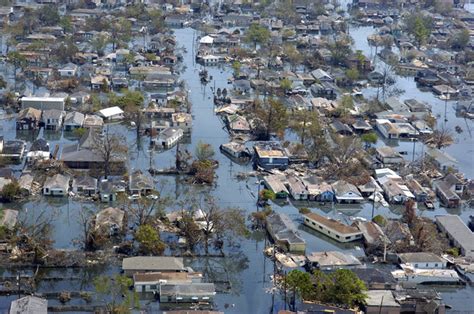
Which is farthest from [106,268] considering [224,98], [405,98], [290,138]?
[405,98]

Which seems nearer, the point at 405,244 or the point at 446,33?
the point at 405,244

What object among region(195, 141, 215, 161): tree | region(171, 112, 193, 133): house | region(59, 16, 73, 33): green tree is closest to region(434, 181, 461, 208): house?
region(195, 141, 215, 161): tree

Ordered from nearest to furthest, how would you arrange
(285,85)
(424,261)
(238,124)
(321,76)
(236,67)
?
1. (424,261)
2. (238,124)
3. (285,85)
4. (321,76)
5. (236,67)

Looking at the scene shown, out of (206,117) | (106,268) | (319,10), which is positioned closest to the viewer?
(106,268)

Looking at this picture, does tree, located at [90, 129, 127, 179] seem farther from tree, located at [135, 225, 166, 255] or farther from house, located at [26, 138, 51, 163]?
tree, located at [135, 225, 166, 255]

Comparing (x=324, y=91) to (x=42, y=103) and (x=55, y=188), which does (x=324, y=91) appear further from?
(x=55, y=188)

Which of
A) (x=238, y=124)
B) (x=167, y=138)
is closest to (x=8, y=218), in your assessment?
(x=167, y=138)

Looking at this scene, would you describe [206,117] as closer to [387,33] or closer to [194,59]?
[194,59]
